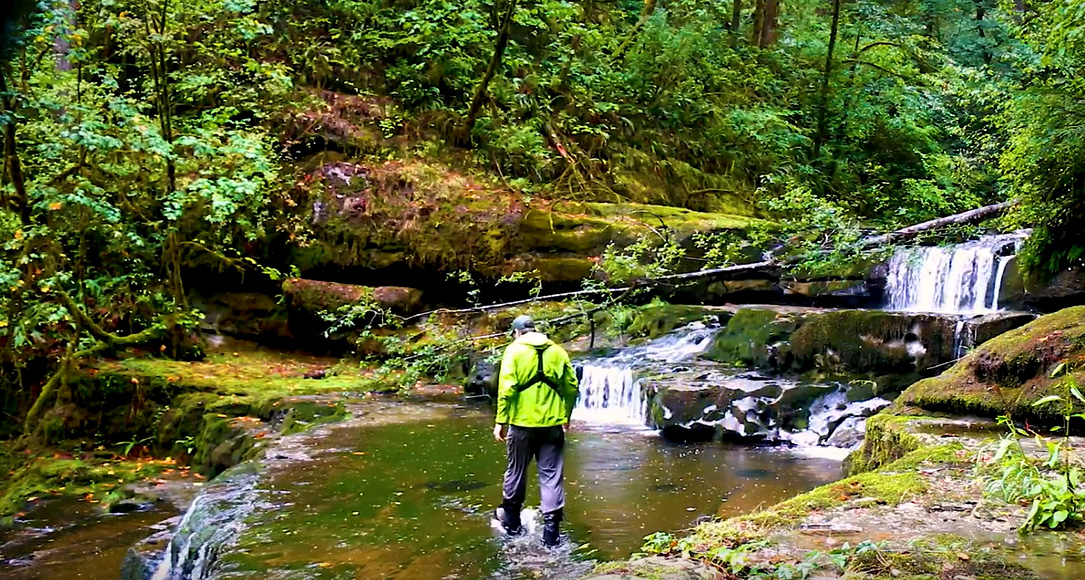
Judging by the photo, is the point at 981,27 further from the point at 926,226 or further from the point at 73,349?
the point at 73,349

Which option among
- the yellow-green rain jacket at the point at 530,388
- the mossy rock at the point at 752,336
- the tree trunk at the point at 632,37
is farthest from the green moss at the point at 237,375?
the tree trunk at the point at 632,37

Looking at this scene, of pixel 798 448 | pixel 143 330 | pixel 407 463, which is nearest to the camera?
pixel 407 463

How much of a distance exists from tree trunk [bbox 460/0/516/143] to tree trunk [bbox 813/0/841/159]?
24.0 ft

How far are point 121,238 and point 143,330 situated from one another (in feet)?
5.30

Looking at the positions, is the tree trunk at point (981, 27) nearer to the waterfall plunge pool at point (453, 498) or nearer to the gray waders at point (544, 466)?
the waterfall plunge pool at point (453, 498)

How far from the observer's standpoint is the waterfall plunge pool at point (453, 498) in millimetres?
5266

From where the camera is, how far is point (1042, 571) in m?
3.38

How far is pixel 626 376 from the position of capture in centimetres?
1083

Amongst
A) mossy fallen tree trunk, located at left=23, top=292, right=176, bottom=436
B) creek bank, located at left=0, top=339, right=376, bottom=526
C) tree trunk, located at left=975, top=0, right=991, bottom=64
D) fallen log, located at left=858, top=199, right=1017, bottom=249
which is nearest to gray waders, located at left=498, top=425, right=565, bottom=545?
creek bank, located at left=0, top=339, right=376, bottom=526

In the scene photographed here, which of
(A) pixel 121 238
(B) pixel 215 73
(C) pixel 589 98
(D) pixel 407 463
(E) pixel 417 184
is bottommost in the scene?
(D) pixel 407 463

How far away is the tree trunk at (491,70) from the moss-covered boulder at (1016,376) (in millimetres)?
10314

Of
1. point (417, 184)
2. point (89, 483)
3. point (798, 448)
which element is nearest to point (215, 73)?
point (417, 184)

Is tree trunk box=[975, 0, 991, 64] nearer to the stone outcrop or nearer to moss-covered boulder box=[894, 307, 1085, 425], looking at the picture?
the stone outcrop

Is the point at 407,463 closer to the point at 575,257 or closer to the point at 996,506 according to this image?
the point at 996,506
